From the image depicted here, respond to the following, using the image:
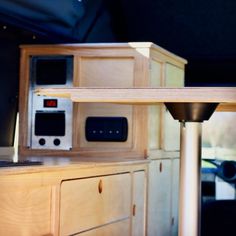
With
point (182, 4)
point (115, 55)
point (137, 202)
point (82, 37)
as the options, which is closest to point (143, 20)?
point (182, 4)

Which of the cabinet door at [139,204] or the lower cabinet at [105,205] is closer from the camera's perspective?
the lower cabinet at [105,205]

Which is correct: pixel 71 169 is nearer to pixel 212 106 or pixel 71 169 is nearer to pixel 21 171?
pixel 21 171

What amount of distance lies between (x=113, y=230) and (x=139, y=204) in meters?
0.39

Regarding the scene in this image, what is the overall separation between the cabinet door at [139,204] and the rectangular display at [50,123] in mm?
483

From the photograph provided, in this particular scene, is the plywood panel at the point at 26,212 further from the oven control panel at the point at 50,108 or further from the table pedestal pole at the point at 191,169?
the oven control panel at the point at 50,108

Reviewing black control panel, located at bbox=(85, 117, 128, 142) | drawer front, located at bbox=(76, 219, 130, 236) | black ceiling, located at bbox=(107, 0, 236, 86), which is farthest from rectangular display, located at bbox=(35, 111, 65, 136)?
black ceiling, located at bbox=(107, 0, 236, 86)

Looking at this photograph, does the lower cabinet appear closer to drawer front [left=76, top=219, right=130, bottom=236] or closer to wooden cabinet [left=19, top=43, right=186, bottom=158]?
drawer front [left=76, top=219, right=130, bottom=236]

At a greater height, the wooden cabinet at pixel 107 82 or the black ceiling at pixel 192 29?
the black ceiling at pixel 192 29

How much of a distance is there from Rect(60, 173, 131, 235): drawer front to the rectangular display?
22.0 inches

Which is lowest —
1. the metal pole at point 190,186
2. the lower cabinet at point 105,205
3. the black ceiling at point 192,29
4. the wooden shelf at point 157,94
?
the lower cabinet at point 105,205

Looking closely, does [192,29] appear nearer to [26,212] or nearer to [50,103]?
[50,103]

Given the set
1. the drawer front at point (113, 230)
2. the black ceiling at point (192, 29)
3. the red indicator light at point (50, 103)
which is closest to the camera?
the drawer front at point (113, 230)

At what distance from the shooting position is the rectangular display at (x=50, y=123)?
3.03 metres

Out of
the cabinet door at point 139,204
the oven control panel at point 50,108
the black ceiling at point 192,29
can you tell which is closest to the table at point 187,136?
the cabinet door at point 139,204
